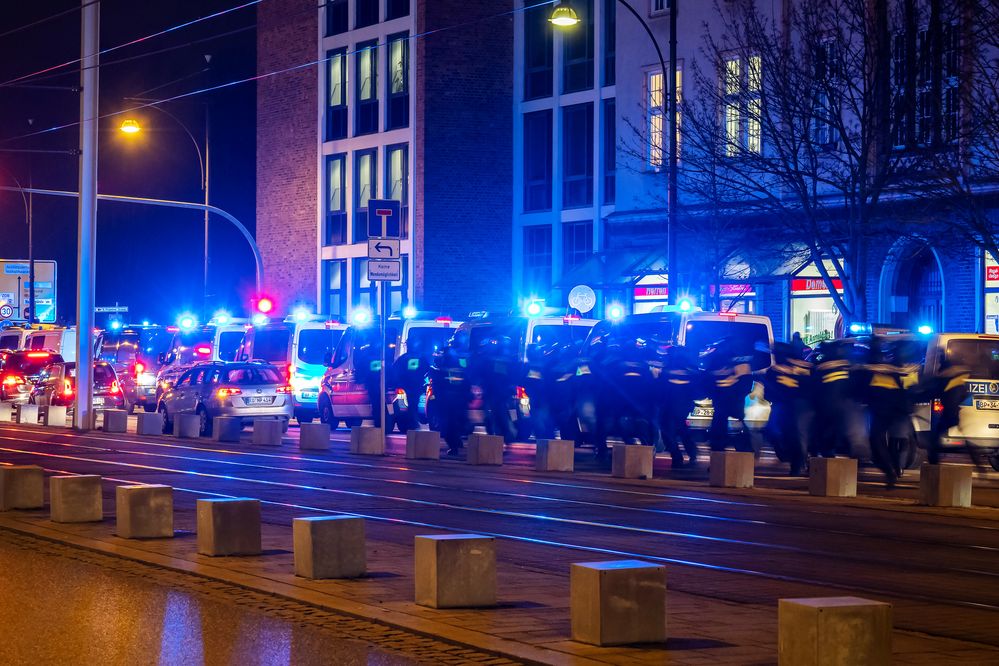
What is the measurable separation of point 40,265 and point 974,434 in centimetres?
5591

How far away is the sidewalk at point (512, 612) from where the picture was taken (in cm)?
843

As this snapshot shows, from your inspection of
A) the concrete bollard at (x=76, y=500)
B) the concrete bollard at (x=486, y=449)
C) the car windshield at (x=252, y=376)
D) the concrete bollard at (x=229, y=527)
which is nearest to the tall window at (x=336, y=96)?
the car windshield at (x=252, y=376)

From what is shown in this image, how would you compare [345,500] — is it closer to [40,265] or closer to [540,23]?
[540,23]

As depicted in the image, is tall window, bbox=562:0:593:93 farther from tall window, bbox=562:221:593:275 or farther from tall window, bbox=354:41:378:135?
tall window, bbox=354:41:378:135

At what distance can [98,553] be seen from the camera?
12.8 meters

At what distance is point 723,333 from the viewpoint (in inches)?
936

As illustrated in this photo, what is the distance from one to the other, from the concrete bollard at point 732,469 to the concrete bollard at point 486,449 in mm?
4633

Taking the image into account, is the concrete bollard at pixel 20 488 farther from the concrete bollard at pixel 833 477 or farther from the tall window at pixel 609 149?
the tall window at pixel 609 149

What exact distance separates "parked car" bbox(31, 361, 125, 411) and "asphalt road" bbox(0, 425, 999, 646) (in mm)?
14478

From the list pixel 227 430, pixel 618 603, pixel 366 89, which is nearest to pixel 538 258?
pixel 366 89

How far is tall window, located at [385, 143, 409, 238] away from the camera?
172 ft

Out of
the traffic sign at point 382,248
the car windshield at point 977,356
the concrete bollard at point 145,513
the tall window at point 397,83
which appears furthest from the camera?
the tall window at point 397,83

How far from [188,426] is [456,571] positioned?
23552mm

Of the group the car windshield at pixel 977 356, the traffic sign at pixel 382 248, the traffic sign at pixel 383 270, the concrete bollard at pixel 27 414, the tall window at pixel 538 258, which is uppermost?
the tall window at pixel 538 258
